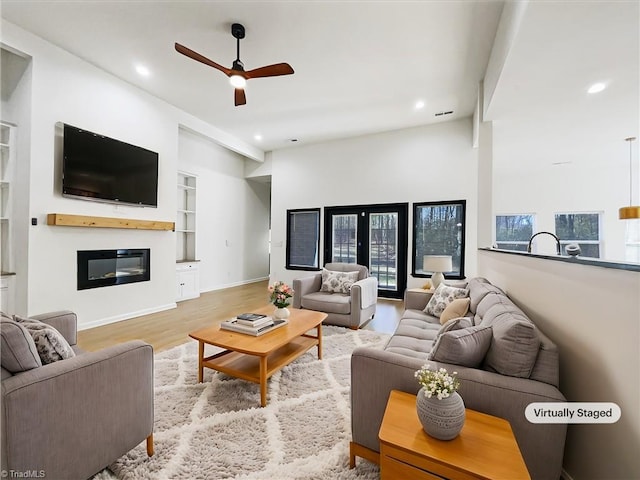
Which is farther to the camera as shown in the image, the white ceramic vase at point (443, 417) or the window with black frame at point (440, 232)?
the window with black frame at point (440, 232)

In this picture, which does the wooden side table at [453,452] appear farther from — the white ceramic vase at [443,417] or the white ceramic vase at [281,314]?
the white ceramic vase at [281,314]

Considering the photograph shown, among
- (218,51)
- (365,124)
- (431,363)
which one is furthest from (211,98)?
(431,363)

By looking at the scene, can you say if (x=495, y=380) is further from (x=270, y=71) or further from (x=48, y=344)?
(x=270, y=71)

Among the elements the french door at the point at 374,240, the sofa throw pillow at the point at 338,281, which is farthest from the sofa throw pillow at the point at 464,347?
the french door at the point at 374,240

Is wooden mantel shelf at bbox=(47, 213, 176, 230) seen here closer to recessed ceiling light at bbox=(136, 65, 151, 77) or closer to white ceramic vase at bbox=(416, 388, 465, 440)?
recessed ceiling light at bbox=(136, 65, 151, 77)

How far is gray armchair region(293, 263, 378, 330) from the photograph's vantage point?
3.66 meters

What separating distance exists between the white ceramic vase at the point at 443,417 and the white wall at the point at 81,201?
4225 millimetres

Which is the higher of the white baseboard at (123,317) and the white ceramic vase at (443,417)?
the white ceramic vase at (443,417)

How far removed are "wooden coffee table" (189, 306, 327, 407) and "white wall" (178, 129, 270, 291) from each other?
4.24 m

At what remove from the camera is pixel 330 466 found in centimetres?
148

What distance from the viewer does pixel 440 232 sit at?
5.36 m

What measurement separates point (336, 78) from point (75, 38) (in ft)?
10.1

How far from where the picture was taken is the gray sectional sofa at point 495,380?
1161 mm

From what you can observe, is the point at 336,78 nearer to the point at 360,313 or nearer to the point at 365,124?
the point at 365,124
